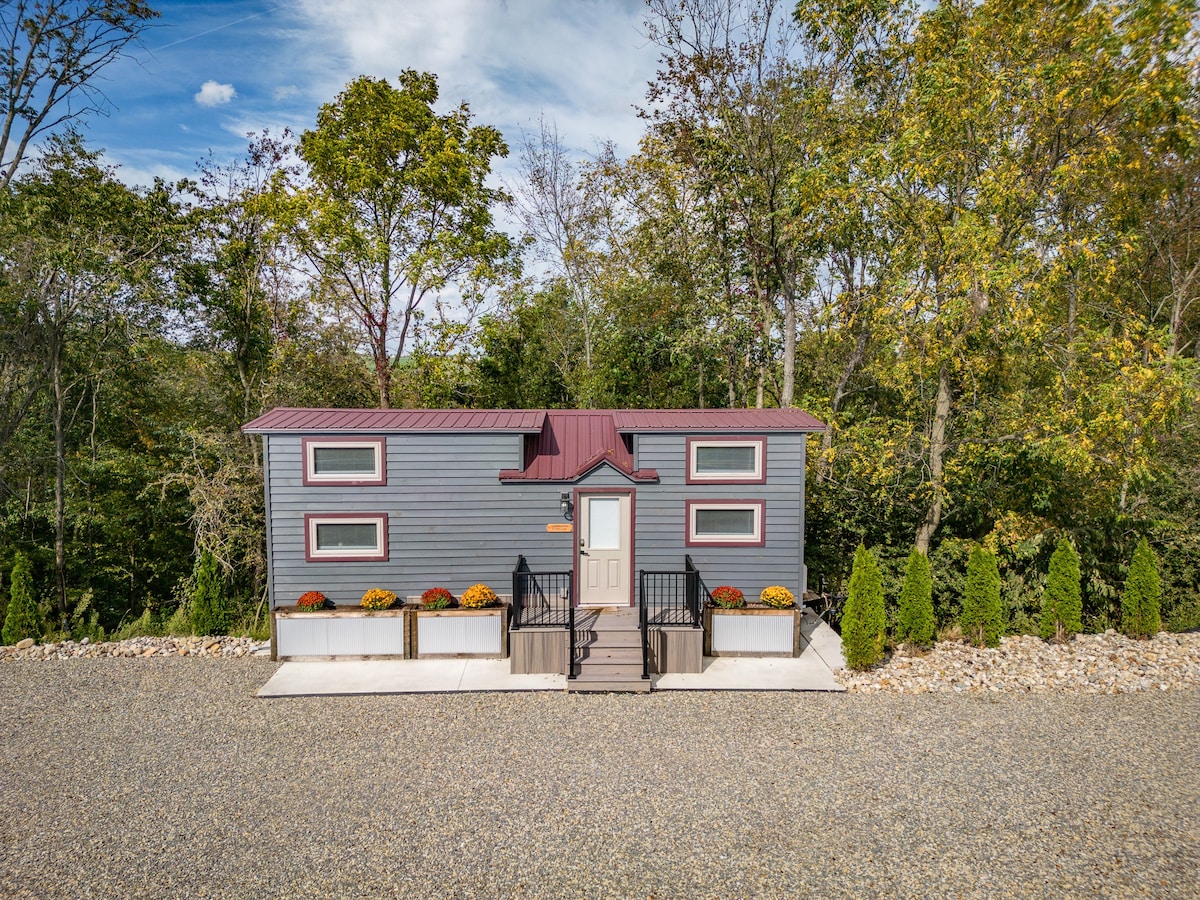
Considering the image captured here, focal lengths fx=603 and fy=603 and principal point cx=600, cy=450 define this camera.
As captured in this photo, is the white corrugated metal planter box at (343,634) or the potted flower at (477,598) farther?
the potted flower at (477,598)

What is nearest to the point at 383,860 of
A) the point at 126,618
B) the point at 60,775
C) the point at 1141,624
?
the point at 60,775

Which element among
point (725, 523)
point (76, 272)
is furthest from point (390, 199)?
point (725, 523)

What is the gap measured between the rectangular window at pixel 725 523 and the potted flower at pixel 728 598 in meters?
0.76

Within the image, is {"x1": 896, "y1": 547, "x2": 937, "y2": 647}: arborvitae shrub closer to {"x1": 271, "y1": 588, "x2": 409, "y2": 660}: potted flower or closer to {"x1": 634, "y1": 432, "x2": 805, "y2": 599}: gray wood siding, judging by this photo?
{"x1": 634, "y1": 432, "x2": 805, "y2": 599}: gray wood siding

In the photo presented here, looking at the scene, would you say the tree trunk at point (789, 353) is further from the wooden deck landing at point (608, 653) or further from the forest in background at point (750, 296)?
the wooden deck landing at point (608, 653)

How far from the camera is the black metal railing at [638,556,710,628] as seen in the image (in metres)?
9.12

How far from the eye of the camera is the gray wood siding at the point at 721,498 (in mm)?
9867

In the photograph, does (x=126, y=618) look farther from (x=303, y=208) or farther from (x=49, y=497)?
(x=303, y=208)

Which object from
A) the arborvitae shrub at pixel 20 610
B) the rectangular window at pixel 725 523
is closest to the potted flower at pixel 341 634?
the arborvitae shrub at pixel 20 610

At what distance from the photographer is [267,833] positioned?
5.31 m

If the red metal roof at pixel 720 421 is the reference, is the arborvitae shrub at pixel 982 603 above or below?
below

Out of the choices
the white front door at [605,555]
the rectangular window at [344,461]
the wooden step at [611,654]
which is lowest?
the wooden step at [611,654]

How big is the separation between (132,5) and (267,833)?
15.2m

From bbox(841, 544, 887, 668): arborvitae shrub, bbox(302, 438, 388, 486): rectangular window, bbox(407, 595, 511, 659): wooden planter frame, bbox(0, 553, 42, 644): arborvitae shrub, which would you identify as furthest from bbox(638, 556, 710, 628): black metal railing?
bbox(0, 553, 42, 644): arborvitae shrub
